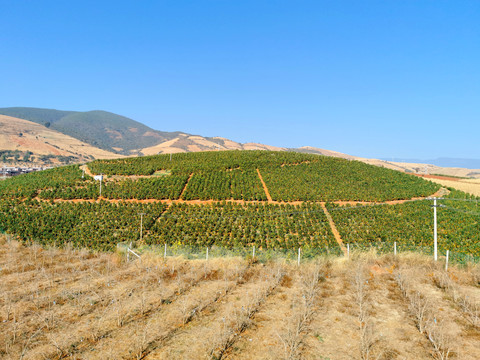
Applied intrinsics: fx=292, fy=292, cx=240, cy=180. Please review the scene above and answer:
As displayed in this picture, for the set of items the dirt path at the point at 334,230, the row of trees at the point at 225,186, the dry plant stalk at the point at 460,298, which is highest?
the row of trees at the point at 225,186

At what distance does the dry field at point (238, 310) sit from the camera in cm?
895

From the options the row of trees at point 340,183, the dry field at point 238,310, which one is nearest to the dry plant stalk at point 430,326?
the dry field at point 238,310

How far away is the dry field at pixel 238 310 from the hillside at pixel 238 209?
623cm

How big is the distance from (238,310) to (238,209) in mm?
21988

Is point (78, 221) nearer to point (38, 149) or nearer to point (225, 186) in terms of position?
point (225, 186)

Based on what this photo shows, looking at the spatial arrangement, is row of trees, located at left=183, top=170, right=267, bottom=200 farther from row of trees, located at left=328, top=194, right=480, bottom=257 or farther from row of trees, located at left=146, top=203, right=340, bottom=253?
row of trees, located at left=328, top=194, right=480, bottom=257

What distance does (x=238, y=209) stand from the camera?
33531 millimetres

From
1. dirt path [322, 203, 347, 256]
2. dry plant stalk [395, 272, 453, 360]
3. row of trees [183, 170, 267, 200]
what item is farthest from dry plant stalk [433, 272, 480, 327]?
row of trees [183, 170, 267, 200]

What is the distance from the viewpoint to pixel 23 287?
46.1ft

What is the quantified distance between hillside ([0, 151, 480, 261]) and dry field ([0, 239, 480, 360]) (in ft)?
20.4

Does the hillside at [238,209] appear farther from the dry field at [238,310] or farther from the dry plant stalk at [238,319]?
the dry plant stalk at [238,319]

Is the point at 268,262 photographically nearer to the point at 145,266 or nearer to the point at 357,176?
the point at 145,266

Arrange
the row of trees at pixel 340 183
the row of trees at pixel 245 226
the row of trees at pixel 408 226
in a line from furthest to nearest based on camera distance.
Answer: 1. the row of trees at pixel 340 183
2. the row of trees at pixel 245 226
3. the row of trees at pixel 408 226

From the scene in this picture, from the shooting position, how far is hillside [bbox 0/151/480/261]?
2781cm
